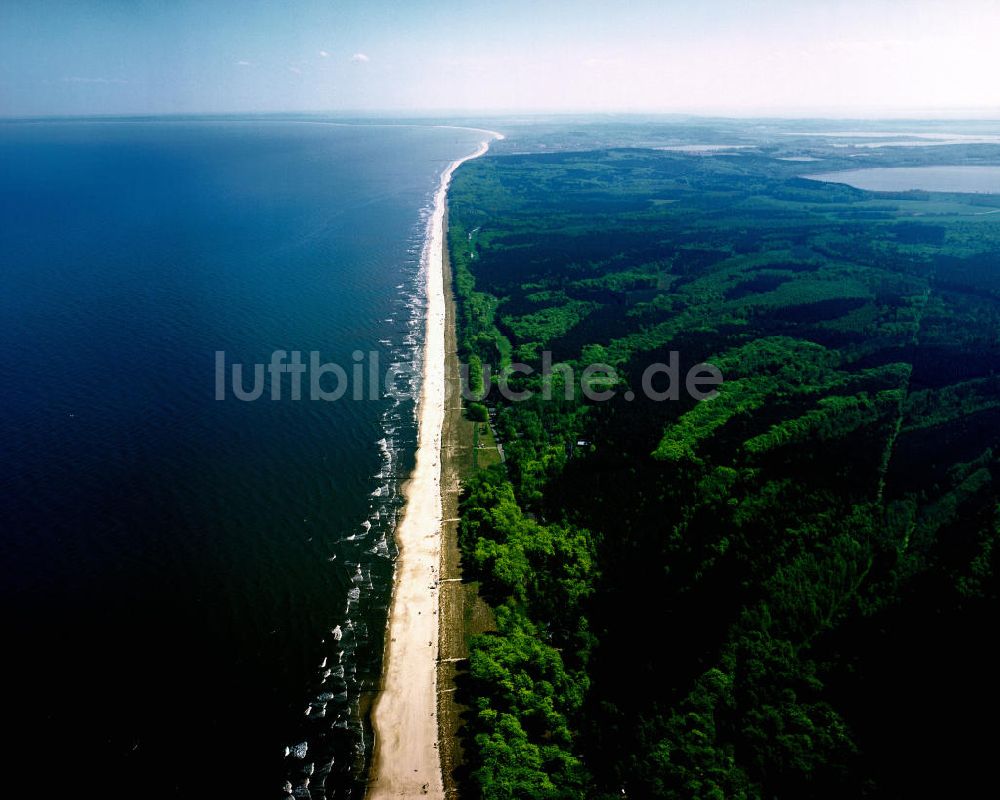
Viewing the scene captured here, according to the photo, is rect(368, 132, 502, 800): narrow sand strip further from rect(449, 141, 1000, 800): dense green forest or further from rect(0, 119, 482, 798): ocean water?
rect(449, 141, 1000, 800): dense green forest

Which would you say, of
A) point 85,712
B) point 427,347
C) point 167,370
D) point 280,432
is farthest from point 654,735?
point 167,370

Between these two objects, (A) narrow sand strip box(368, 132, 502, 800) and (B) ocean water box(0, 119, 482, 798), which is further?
(B) ocean water box(0, 119, 482, 798)

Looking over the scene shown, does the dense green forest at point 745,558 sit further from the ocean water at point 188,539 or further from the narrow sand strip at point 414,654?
the ocean water at point 188,539

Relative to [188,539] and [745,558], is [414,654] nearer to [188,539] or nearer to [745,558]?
[188,539]

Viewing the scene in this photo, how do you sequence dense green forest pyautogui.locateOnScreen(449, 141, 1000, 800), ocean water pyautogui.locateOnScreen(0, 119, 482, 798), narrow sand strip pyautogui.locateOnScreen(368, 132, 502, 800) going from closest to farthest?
dense green forest pyautogui.locateOnScreen(449, 141, 1000, 800), narrow sand strip pyautogui.locateOnScreen(368, 132, 502, 800), ocean water pyautogui.locateOnScreen(0, 119, 482, 798)

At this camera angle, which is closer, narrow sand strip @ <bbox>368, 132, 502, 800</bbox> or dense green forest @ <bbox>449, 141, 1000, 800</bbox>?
dense green forest @ <bbox>449, 141, 1000, 800</bbox>

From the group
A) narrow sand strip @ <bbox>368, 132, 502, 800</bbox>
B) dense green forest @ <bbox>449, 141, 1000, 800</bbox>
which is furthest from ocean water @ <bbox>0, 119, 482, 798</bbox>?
dense green forest @ <bbox>449, 141, 1000, 800</bbox>

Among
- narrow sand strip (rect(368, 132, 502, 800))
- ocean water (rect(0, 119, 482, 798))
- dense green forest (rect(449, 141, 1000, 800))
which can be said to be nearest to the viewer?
dense green forest (rect(449, 141, 1000, 800))

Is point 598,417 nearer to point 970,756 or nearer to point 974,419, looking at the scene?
point 974,419
